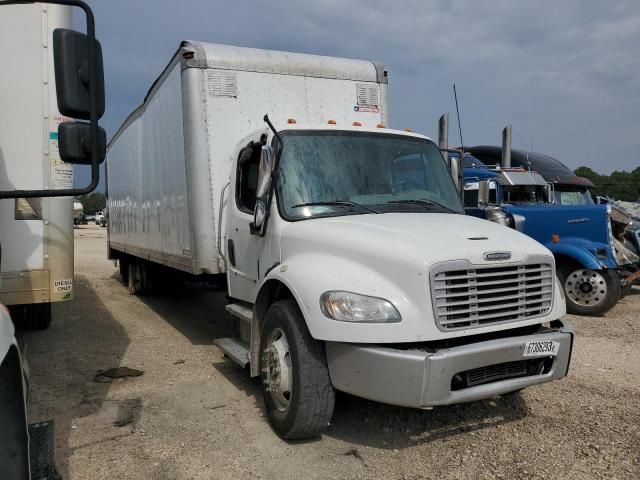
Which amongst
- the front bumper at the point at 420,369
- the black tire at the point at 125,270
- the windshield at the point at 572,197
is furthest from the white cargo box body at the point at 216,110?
the windshield at the point at 572,197

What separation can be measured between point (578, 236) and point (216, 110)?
6.23 metres

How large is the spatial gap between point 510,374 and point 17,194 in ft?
10.2

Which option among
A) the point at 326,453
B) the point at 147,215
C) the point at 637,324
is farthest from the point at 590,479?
the point at 147,215

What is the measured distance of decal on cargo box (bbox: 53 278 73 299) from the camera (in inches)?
184

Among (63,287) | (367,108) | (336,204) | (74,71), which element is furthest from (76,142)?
(367,108)

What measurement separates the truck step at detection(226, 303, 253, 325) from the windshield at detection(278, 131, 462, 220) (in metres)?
1.08

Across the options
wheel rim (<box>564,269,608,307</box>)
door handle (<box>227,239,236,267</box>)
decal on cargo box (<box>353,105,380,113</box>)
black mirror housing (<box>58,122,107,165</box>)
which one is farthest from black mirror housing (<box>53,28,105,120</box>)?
wheel rim (<box>564,269,608,307</box>)

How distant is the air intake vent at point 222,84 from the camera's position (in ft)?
18.9

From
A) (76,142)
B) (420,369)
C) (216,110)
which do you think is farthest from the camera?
(216,110)

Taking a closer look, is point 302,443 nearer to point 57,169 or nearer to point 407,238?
point 407,238

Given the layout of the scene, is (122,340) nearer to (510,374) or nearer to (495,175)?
(510,374)

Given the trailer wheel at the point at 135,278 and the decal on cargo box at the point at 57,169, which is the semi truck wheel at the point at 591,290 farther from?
the trailer wheel at the point at 135,278

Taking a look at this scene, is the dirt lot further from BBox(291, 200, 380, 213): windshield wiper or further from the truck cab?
BBox(291, 200, 380, 213): windshield wiper

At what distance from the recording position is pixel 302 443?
3.93 meters
